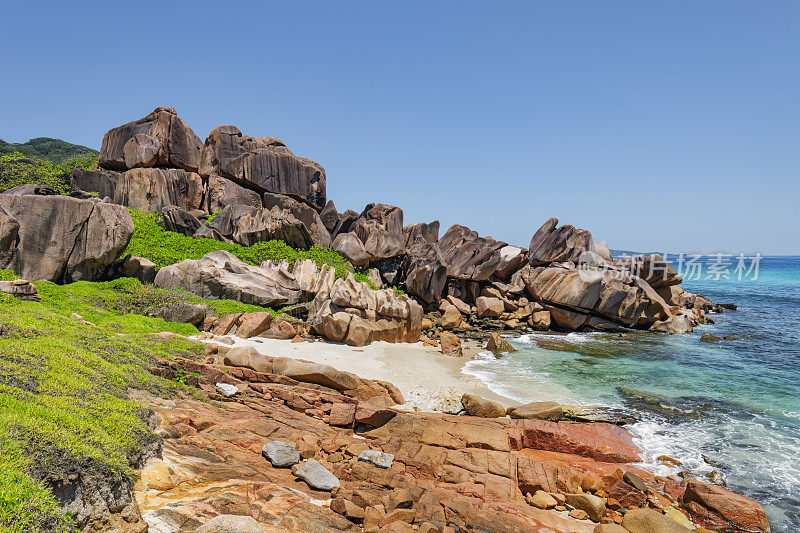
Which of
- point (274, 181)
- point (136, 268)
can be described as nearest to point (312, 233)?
point (274, 181)

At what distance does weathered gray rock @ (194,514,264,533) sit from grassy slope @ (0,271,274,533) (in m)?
1.27

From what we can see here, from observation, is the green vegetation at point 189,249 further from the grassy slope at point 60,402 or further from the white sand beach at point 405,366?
the grassy slope at point 60,402

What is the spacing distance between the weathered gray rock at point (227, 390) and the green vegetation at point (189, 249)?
1638 centimetres

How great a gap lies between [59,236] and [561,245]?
3598 cm

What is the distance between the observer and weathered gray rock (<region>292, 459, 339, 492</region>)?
706 centimetres

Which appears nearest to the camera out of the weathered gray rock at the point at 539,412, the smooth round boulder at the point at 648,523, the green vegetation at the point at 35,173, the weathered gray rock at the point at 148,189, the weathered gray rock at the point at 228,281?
the smooth round boulder at the point at 648,523

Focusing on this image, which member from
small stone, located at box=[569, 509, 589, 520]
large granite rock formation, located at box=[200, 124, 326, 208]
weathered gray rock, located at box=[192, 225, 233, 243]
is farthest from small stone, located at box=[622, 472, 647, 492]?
large granite rock formation, located at box=[200, 124, 326, 208]

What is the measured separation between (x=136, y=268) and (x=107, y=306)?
455 centimetres

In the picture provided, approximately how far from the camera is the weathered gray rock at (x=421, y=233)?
38062 mm

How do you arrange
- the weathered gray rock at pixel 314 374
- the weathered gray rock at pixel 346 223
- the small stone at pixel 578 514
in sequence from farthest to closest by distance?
the weathered gray rock at pixel 346 223, the weathered gray rock at pixel 314 374, the small stone at pixel 578 514

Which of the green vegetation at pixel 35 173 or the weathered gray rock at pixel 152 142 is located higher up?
the weathered gray rock at pixel 152 142

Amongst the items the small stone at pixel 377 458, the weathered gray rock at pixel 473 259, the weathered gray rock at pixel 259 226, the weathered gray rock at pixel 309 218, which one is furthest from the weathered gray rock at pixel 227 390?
the weathered gray rock at pixel 473 259

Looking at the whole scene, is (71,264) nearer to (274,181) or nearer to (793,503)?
(274,181)

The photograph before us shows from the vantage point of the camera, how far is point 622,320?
33.5m
